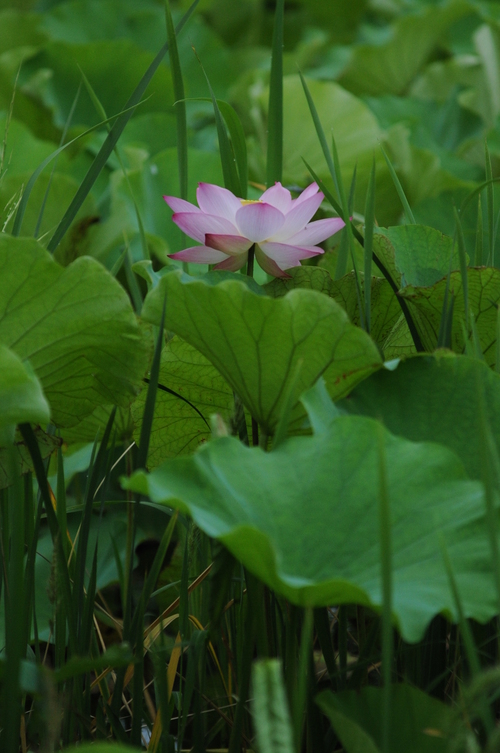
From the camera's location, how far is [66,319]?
0.49 metres

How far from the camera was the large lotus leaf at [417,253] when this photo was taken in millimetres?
605

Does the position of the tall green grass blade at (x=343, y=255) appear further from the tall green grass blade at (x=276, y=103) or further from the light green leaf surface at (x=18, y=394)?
the light green leaf surface at (x=18, y=394)

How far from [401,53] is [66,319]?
5.91 feet

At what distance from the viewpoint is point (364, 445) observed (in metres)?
0.42

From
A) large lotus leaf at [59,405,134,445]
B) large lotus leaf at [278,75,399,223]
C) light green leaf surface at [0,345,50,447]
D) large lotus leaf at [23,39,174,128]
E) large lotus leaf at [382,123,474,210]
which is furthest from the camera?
large lotus leaf at [23,39,174,128]

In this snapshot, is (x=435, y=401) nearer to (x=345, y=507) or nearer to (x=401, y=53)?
(x=345, y=507)

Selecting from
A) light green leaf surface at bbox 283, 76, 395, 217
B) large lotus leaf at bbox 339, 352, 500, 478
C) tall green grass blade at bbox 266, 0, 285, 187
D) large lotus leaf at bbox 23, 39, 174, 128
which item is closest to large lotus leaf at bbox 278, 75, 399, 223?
light green leaf surface at bbox 283, 76, 395, 217

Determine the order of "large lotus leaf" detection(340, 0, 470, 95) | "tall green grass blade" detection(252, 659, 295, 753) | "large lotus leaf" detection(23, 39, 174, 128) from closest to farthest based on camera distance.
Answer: "tall green grass blade" detection(252, 659, 295, 753)
"large lotus leaf" detection(23, 39, 174, 128)
"large lotus leaf" detection(340, 0, 470, 95)

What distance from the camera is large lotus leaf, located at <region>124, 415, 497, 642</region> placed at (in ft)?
1.20

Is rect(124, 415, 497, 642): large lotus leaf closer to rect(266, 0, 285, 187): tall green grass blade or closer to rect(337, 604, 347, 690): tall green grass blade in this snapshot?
rect(337, 604, 347, 690): tall green grass blade

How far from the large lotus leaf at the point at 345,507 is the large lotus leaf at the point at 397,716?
0.07 m

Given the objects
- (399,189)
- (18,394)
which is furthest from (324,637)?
(399,189)

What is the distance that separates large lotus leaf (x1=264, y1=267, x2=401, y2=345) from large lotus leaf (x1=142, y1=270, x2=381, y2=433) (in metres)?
0.13

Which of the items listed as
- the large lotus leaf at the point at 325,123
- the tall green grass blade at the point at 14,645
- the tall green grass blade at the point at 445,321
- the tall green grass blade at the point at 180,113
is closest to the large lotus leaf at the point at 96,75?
the large lotus leaf at the point at 325,123
